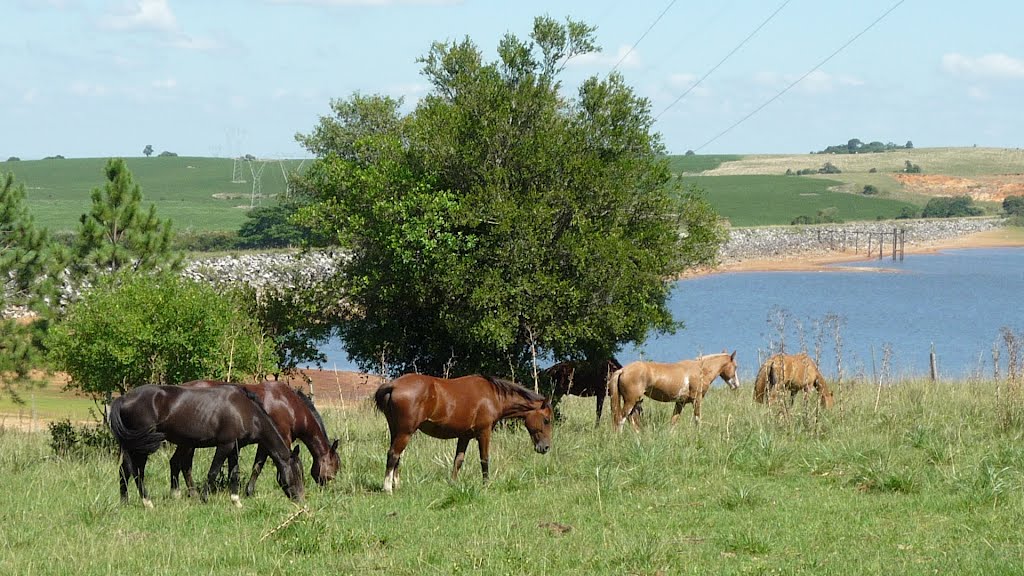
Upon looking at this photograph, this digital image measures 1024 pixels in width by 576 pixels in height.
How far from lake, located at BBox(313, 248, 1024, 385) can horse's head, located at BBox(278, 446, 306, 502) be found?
14.7 m

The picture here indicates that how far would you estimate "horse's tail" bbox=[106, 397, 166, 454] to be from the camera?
1186cm

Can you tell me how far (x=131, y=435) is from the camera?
11.9 meters

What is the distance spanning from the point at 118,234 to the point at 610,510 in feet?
84.0

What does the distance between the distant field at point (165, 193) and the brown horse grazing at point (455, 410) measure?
9618 centimetres

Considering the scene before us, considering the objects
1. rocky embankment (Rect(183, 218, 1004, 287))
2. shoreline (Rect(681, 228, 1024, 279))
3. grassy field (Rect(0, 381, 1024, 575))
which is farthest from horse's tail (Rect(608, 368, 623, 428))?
shoreline (Rect(681, 228, 1024, 279))

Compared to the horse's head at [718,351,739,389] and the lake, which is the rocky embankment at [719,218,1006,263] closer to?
the lake

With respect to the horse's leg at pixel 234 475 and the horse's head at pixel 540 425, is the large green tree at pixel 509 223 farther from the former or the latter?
the horse's leg at pixel 234 475

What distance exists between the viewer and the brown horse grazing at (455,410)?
13102mm

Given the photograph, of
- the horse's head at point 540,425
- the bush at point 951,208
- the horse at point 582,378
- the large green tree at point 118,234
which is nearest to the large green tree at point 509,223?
the horse at point 582,378

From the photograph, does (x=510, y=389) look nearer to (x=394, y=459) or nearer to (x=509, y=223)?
(x=394, y=459)

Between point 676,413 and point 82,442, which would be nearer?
point 82,442

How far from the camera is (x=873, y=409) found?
17266 mm

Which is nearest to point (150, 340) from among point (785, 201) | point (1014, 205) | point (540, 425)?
point (540, 425)

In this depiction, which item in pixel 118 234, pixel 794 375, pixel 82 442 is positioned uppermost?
pixel 118 234
